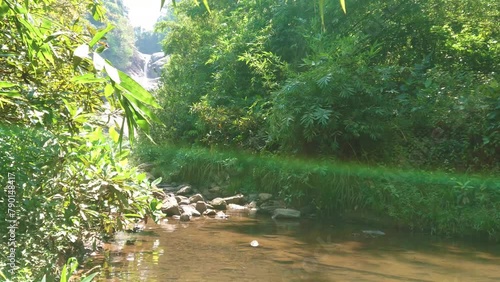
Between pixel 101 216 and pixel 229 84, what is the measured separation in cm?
970

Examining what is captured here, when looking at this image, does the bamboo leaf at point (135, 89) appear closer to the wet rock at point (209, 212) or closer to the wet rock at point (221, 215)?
the wet rock at point (221, 215)

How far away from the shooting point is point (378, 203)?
344 inches

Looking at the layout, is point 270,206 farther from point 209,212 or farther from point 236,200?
point 209,212

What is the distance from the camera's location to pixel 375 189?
8.80 metres

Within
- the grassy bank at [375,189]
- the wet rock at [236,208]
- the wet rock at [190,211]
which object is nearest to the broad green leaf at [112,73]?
the grassy bank at [375,189]

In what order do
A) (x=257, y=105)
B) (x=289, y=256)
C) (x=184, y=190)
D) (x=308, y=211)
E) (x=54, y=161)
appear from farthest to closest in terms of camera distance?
(x=257, y=105), (x=184, y=190), (x=308, y=211), (x=289, y=256), (x=54, y=161)

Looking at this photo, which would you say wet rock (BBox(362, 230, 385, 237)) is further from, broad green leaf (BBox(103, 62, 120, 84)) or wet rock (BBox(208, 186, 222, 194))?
broad green leaf (BBox(103, 62, 120, 84))

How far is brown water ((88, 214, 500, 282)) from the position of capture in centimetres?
545

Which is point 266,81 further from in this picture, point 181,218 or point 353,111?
point 181,218

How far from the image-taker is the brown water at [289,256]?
5.45 meters

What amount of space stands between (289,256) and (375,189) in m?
2.96

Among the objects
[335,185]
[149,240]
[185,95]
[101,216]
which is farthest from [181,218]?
[185,95]

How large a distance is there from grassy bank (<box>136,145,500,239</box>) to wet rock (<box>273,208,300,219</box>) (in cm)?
48

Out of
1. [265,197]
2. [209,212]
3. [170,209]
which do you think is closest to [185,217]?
[170,209]
